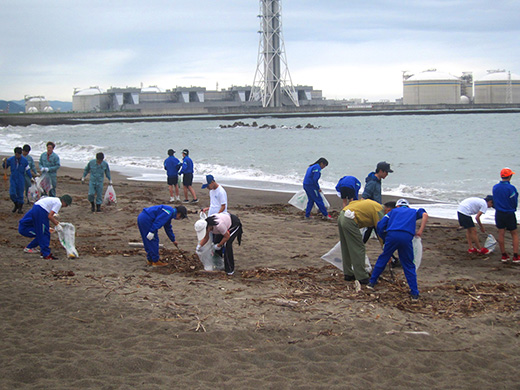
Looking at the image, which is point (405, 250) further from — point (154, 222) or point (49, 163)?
point (49, 163)

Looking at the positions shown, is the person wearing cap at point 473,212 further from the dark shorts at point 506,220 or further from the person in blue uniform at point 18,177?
the person in blue uniform at point 18,177

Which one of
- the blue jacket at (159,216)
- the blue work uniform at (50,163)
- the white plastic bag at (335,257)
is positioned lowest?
the white plastic bag at (335,257)

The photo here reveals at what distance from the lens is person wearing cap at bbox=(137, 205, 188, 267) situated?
738cm

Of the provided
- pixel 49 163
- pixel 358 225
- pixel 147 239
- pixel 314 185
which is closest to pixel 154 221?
pixel 147 239

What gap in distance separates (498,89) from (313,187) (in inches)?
4501

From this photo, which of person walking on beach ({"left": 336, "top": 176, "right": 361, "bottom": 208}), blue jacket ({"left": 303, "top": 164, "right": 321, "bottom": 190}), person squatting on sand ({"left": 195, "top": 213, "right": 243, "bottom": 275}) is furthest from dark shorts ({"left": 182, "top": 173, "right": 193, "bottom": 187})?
person squatting on sand ({"left": 195, "top": 213, "right": 243, "bottom": 275})

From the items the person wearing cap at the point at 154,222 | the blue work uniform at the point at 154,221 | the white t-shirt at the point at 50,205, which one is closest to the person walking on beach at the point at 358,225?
the person wearing cap at the point at 154,222

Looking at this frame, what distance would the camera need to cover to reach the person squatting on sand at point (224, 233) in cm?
704

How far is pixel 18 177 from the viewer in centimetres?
1134

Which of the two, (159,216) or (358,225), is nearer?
(358,225)

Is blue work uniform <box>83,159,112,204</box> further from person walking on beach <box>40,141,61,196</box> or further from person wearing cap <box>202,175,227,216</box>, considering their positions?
person wearing cap <box>202,175,227,216</box>

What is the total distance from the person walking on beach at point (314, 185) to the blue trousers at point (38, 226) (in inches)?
205

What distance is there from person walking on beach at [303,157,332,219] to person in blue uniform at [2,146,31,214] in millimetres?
5954

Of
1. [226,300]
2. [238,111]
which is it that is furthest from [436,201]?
[238,111]
